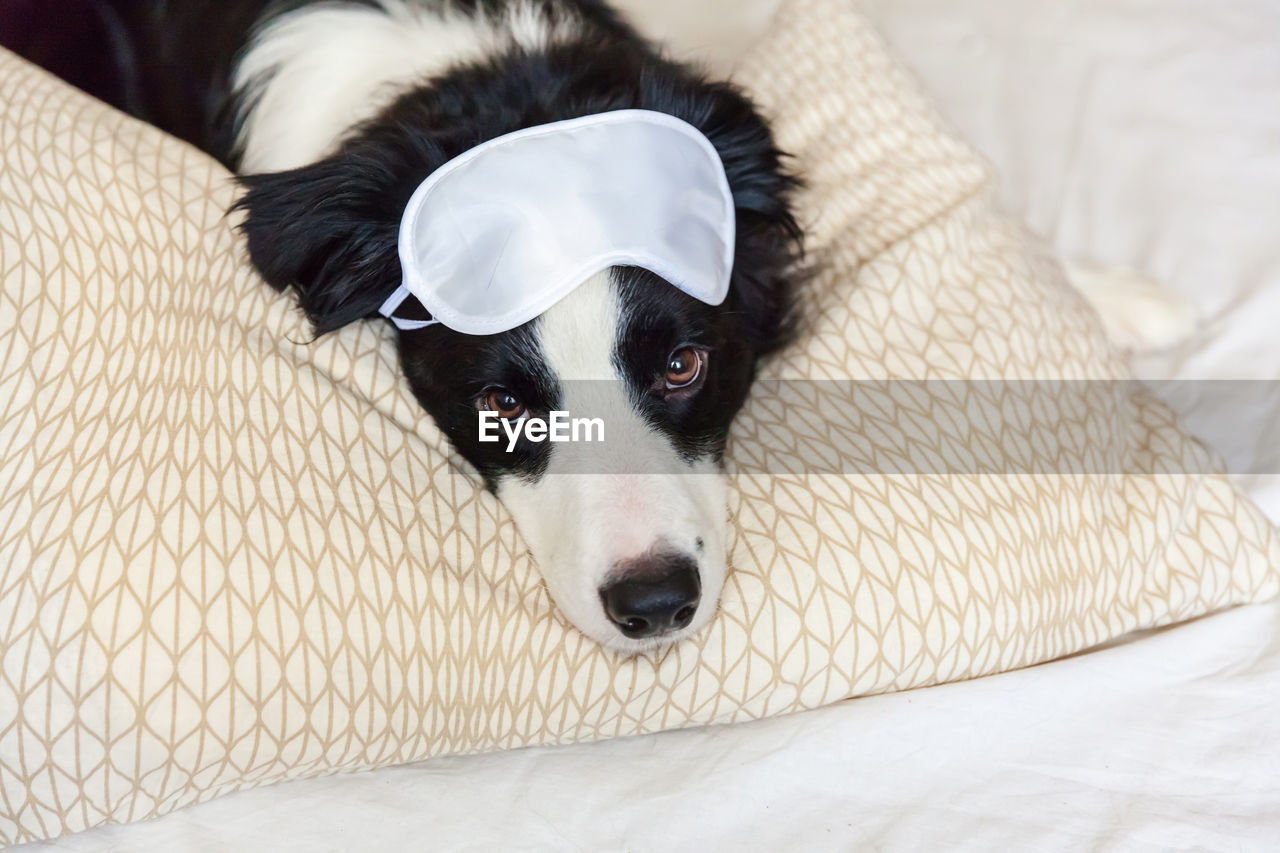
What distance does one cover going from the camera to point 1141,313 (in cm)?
208

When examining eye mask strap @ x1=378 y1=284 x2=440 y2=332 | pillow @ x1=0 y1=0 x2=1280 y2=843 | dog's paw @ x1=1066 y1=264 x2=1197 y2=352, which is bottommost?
pillow @ x1=0 y1=0 x2=1280 y2=843

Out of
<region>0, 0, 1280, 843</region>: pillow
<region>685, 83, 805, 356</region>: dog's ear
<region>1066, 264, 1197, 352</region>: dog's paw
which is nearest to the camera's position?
<region>0, 0, 1280, 843</region>: pillow

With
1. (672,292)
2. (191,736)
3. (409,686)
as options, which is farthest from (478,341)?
(191,736)

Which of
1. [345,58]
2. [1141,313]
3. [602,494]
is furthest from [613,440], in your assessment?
[1141,313]

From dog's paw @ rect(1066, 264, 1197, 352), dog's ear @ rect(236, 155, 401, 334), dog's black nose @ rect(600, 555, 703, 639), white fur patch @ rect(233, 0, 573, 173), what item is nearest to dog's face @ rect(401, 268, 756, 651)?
dog's black nose @ rect(600, 555, 703, 639)

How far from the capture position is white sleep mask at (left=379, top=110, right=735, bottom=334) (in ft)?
4.70

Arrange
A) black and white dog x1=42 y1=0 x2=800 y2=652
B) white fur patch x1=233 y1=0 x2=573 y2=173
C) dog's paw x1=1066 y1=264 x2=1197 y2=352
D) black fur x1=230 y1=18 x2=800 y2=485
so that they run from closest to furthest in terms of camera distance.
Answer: black and white dog x1=42 y1=0 x2=800 y2=652
black fur x1=230 y1=18 x2=800 y2=485
white fur patch x1=233 y1=0 x2=573 y2=173
dog's paw x1=1066 y1=264 x2=1197 y2=352

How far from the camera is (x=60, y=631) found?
129 centimetres

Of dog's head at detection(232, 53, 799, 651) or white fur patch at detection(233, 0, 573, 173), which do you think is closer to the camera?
dog's head at detection(232, 53, 799, 651)

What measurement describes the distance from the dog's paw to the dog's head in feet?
2.64

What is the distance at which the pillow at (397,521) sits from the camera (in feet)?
4.33

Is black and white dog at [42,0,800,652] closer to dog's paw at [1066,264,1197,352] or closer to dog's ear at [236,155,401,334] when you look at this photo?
dog's ear at [236,155,401,334]

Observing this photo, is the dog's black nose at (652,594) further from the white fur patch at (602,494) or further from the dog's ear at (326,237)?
the dog's ear at (326,237)

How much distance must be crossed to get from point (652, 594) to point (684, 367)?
→ 41 cm
